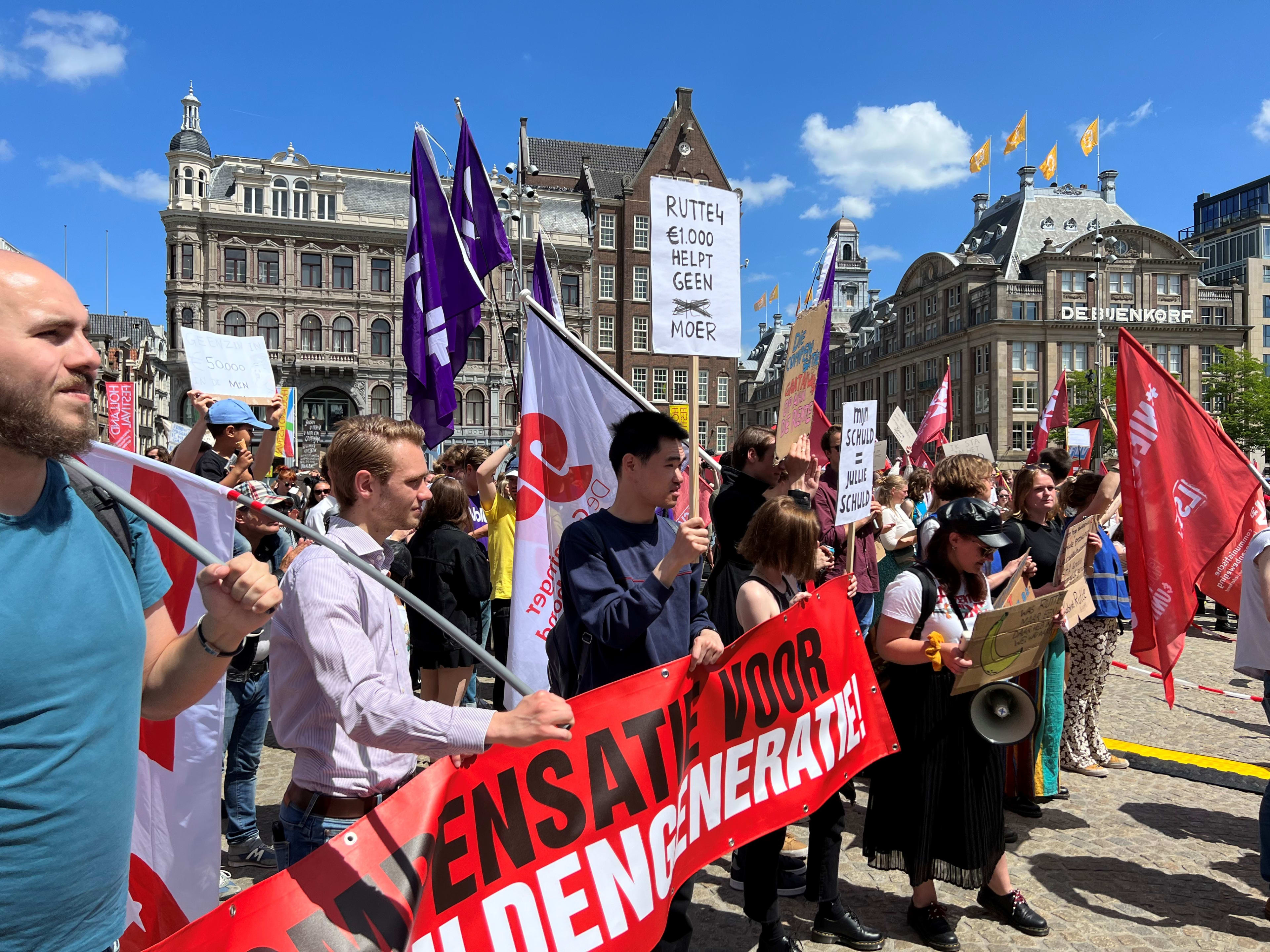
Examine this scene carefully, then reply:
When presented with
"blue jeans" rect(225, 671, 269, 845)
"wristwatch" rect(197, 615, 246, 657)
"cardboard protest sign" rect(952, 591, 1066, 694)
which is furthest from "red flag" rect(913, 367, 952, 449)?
"wristwatch" rect(197, 615, 246, 657)

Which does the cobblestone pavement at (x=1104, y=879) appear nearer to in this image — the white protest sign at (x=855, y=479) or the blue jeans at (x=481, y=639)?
the blue jeans at (x=481, y=639)

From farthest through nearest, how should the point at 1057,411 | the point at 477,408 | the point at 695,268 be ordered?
the point at 477,408
the point at 1057,411
the point at 695,268

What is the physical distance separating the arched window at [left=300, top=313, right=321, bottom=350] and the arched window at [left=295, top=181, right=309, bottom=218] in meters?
6.25

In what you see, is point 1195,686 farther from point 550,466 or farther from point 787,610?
point 550,466

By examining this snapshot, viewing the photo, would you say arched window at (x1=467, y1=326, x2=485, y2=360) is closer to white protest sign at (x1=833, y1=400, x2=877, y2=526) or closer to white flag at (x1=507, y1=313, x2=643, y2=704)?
white protest sign at (x1=833, y1=400, x2=877, y2=526)

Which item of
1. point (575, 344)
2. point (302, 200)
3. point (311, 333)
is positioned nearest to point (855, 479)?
point (575, 344)

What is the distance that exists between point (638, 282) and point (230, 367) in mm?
52523

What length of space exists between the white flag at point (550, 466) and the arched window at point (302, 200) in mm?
55120

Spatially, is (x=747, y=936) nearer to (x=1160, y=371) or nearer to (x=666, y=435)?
(x=666, y=435)

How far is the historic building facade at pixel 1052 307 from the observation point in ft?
210

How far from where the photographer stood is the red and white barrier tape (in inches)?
333

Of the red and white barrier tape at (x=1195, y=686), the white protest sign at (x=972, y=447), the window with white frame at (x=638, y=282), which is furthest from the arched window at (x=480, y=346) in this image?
the red and white barrier tape at (x=1195, y=686)

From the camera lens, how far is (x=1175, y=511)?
463 centimetres

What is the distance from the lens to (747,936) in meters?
3.89
